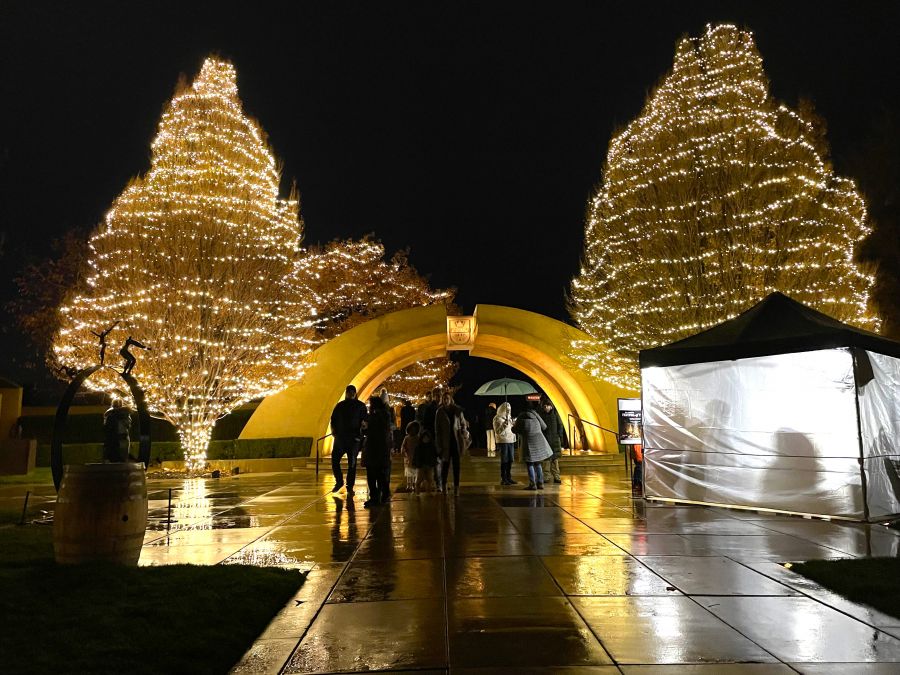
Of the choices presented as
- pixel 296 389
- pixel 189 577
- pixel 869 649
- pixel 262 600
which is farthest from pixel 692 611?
pixel 296 389

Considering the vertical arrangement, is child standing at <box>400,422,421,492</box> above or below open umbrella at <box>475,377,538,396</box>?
below

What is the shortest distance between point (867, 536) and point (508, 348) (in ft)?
56.2

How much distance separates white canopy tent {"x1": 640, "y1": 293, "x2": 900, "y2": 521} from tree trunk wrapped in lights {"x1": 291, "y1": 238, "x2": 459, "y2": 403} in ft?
87.8

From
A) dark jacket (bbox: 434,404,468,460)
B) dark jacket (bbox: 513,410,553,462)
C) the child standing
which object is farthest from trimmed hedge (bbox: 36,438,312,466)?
dark jacket (bbox: 513,410,553,462)

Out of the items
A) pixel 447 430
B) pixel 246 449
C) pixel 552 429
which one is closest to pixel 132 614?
pixel 447 430

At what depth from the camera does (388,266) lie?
39750mm

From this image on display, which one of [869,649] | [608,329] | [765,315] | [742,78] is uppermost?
[742,78]

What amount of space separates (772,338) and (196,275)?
44.7ft

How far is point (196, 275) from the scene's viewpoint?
17.2 meters

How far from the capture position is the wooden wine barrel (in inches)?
208

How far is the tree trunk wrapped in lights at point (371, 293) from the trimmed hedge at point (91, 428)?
9.75 m

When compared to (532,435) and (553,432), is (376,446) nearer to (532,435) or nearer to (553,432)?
(532,435)

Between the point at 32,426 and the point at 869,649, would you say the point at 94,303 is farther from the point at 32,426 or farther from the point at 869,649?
the point at 869,649

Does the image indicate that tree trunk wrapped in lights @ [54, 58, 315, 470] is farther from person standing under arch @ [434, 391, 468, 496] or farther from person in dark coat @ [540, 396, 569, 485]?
person in dark coat @ [540, 396, 569, 485]
